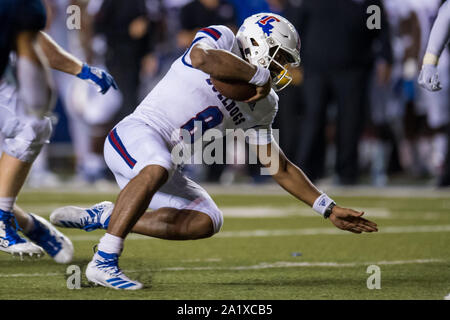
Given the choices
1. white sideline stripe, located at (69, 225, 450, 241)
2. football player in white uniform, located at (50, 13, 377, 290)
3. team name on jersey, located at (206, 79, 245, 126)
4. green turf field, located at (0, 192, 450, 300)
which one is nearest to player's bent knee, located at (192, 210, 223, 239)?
football player in white uniform, located at (50, 13, 377, 290)

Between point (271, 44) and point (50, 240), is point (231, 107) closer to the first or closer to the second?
point (271, 44)

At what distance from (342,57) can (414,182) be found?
3047 millimetres

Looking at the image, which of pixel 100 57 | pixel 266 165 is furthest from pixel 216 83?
pixel 100 57

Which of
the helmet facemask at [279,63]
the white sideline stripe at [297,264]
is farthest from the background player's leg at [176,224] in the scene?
the helmet facemask at [279,63]

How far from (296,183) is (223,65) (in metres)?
0.97

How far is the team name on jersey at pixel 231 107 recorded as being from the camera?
4.86 meters

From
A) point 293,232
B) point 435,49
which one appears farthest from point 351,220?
point 293,232

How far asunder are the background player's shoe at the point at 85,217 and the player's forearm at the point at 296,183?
2.96 ft

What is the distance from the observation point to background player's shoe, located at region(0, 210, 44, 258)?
16.4ft

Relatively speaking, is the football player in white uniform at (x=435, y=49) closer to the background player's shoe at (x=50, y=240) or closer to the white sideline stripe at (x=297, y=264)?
the white sideline stripe at (x=297, y=264)

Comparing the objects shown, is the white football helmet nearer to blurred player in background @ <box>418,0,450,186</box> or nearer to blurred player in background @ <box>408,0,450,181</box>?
blurred player in background @ <box>418,0,450,186</box>

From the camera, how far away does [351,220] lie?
4828 millimetres

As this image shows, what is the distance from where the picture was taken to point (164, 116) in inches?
191

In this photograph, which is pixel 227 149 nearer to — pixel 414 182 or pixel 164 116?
pixel 414 182
